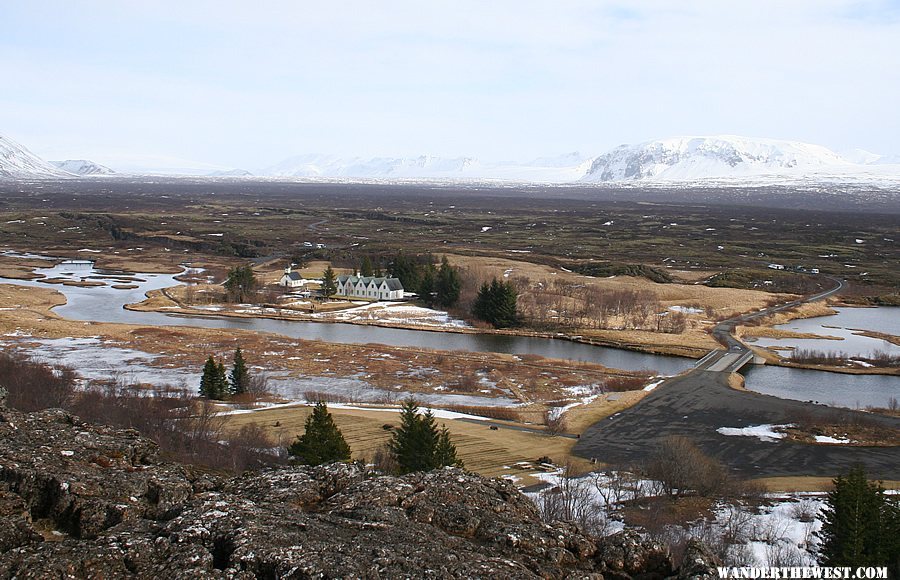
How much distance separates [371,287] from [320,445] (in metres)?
61.6

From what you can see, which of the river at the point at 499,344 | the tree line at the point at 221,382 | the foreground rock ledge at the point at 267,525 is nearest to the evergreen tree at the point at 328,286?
the river at the point at 499,344

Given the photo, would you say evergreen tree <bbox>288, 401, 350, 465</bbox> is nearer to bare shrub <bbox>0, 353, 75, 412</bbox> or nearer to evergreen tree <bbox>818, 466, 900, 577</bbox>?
bare shrub <bbox>0, 353, 75, 412</bbox>

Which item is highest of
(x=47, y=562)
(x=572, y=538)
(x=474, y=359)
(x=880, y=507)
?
(x=47, y=562)

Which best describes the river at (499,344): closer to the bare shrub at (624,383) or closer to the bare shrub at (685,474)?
the bare shrub at (624,383)

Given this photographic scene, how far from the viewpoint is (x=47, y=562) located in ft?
26.8

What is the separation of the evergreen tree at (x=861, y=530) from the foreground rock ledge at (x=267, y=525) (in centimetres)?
814

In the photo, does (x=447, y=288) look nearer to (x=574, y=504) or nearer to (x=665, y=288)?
(x=665, y=288)

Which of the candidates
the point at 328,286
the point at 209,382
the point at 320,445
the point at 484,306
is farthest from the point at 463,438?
the point at 328,286

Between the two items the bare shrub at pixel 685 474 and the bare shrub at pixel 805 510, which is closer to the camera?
the bare shrub at pixel 805 510

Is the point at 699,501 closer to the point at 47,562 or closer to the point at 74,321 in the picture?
the point at 47,562

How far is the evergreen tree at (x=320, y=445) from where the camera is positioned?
22875 millimetres

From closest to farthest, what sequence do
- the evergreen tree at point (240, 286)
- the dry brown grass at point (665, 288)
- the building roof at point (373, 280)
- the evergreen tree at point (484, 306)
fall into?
the evergreen tree at point (484, 306) → the evergreen tree at point (240, 286) → the dry brown grass at point (665, 288) → the building roof at point (373, 280)

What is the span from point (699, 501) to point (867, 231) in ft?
558

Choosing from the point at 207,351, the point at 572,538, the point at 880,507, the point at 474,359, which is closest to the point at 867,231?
the point at 474,359
